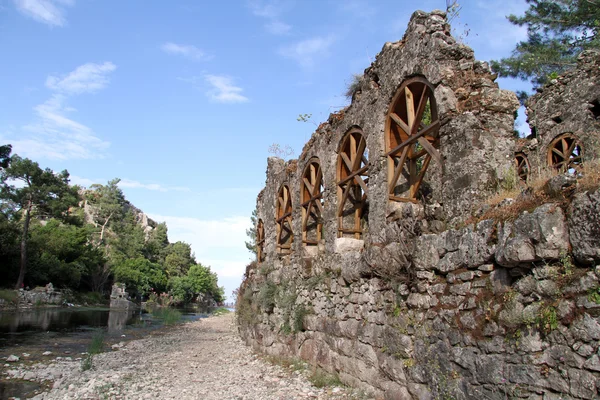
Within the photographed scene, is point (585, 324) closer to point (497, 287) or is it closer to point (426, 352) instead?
point (497, 287)

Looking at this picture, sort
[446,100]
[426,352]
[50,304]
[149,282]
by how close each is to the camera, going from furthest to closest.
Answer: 1. [149,282]
2. [50,304]
3. [446,100]
4. [426,352]

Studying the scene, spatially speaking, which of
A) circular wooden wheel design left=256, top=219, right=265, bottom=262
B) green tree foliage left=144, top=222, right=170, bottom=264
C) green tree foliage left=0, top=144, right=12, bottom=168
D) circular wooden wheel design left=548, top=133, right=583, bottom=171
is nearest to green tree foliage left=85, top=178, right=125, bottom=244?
green tree foliage left=144, top=222, right=170, bottom=264

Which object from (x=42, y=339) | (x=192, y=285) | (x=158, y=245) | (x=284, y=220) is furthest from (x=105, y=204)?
(x=284, y=220)

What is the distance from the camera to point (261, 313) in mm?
12125

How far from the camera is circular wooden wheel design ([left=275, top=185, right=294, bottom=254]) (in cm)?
1290

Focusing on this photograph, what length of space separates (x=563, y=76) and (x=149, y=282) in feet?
158

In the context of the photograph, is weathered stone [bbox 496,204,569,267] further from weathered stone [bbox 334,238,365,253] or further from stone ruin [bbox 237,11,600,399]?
weathered stone [bbox 334,238,365,253]

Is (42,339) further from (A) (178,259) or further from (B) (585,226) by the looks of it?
(A) (178,259)

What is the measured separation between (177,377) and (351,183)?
17.3 ft

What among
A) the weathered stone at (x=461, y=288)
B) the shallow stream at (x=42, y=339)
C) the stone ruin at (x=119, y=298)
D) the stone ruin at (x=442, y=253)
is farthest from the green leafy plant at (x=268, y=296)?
the stone ruin at (x=119, y=298)

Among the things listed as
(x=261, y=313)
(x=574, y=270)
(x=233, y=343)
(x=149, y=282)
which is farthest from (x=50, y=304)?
(x=574, y=270)

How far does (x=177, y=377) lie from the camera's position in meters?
8.73

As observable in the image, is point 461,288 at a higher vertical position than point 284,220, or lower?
lower

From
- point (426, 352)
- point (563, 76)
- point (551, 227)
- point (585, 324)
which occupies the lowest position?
point (426, 352)
